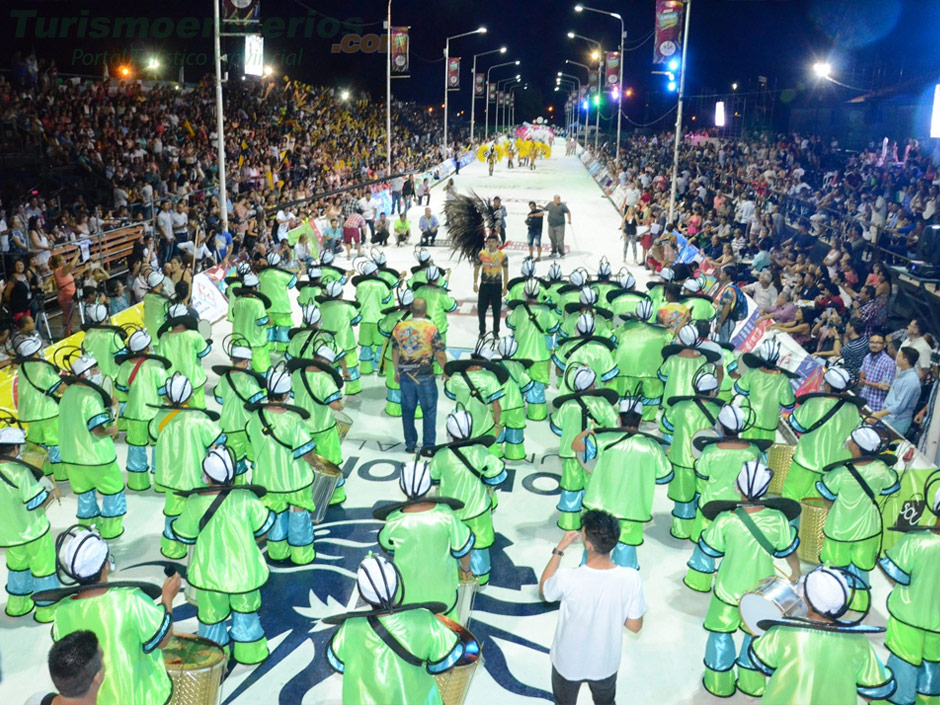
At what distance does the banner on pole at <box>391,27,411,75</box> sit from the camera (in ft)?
112

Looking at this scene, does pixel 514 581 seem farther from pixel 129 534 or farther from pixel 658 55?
pixel 658 55

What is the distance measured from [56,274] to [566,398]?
9.50 meters

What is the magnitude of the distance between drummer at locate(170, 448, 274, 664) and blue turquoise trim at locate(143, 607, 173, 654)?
1130 millimetres

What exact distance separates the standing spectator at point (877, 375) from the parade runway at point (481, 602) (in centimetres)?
275

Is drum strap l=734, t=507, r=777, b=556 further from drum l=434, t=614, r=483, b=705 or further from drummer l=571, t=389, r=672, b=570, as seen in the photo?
drum l=434, t=614, r=483, b=705

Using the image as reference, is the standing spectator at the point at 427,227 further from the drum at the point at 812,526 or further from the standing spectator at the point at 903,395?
the drum at the point at 812,526

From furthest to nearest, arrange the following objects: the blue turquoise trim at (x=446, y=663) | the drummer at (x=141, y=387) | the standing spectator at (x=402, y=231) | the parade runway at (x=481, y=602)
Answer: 1. the standing spectator at (x=402, y=231)
2. the drummer at (x=141, y=387)
3. the parade runway at (x=481, y=602)
4. the blue turquoise trim at (x=446, y=663)

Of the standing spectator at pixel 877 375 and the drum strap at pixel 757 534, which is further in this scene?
the standing spectator at pixel 877 375

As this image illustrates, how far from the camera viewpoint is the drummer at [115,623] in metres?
4.63

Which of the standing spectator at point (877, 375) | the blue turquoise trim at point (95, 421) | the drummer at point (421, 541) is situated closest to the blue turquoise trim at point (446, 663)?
the drummer at point (421, 541)

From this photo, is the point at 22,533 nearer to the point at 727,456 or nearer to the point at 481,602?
the point at 481,602

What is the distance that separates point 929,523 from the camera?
6.75 m

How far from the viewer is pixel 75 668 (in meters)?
3.99

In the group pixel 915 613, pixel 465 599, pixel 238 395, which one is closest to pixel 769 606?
pixel 915 613
